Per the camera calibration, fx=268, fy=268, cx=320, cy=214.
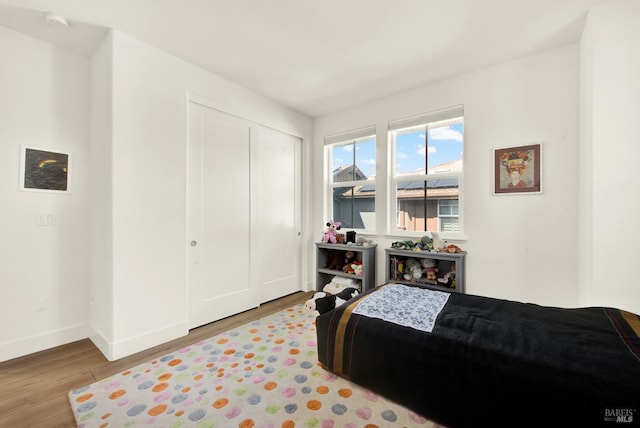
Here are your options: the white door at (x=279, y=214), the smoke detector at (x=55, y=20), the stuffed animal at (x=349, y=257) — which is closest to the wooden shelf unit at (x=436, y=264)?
the stuffed animal at (x=349, y=257)

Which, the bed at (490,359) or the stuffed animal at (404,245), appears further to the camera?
the stuffed animal at (404,245)

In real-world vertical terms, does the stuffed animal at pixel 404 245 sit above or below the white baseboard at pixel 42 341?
above

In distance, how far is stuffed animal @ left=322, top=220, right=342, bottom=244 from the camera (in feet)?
12.0

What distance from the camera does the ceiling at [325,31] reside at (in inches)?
76.2

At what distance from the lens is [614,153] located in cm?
187

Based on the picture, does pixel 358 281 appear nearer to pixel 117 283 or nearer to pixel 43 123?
pixel 117 283

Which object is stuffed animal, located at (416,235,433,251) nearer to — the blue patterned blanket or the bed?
the blue patterned blanket

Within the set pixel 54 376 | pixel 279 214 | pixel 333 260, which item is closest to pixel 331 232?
pixel 333 260

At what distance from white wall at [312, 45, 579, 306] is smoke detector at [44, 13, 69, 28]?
11.0ft

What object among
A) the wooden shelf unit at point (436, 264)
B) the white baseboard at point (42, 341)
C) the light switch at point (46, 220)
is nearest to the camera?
the white baseboard at point (42, 341)

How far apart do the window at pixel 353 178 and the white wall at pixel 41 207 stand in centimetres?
287

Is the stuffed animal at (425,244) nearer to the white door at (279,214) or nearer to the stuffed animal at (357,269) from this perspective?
the stuffed animal at (357,269)

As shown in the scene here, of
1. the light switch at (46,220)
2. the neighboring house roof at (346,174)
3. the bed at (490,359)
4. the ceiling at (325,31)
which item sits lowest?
the bed at (490,359)

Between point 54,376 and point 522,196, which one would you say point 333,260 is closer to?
point 522,196
